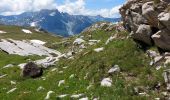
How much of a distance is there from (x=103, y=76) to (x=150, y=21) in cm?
525

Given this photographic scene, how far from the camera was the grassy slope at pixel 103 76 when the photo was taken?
23.8 metres

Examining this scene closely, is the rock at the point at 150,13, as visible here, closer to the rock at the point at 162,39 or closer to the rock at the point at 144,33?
the rock at the point at 144,33

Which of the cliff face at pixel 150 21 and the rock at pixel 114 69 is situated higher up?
the cliff face at pixel 150 21

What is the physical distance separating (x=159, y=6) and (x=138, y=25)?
3.00 m

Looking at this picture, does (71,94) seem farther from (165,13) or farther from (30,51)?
(30,51)

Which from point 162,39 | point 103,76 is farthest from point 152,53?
point 103,76

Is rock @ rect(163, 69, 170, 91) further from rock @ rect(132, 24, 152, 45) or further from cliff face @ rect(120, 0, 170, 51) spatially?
rock @ rect(132, 24, 152, 45)

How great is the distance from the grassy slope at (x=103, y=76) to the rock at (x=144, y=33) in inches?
35.7

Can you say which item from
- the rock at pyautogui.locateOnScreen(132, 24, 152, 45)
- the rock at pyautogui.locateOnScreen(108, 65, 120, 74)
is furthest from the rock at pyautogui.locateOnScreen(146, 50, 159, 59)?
the rock at pyautogui.locateOnScreen(108, 65, 120, 74)

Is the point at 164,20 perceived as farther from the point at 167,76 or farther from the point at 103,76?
the point at 103,76

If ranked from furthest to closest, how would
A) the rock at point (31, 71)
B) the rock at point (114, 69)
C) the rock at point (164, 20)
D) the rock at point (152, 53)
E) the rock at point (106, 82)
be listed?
the rock at point (31, 71), the rock at point (114, 69), the rock at point (152, 53), the rock at point (106, 82), the rock at point (164, 20)

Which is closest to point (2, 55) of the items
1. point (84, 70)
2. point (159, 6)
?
point (84, 70)

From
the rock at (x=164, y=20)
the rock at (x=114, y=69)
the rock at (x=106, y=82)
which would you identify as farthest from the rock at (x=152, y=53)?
the rock at (x=106, y=82)

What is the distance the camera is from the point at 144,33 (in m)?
28.3
